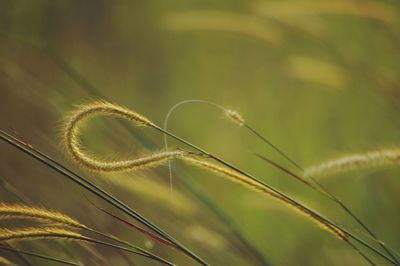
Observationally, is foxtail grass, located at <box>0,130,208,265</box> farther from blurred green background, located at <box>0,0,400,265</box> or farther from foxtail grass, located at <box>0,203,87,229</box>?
blurred green background, located at <box>0,0,400,265</box>

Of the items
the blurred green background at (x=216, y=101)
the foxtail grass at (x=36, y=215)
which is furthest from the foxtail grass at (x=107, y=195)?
the blurred green background at (x=216, y=101)

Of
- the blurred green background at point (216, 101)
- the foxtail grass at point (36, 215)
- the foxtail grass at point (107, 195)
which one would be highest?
the blurred green background at point (216, 101)

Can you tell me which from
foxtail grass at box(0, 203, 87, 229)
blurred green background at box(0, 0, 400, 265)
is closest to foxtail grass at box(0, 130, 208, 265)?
foxtail grass at box(0, 203, 87, 229)

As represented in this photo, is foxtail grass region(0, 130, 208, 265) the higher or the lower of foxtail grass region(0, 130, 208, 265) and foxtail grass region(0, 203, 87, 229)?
the higher

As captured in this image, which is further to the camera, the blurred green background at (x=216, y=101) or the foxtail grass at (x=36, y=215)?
the blurred green background at (x=216, y=101)

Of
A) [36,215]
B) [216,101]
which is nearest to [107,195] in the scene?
[36,215]

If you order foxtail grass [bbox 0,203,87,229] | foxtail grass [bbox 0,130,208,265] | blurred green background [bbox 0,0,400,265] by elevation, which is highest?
blurred green background [bbox 0,0,400,265]

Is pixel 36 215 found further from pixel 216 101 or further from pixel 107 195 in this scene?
pixel 216 101

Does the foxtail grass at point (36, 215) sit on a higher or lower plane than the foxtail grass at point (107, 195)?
lower

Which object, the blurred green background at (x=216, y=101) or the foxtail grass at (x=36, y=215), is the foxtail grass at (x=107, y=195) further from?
the blurred green background at (x=216, y=101)
